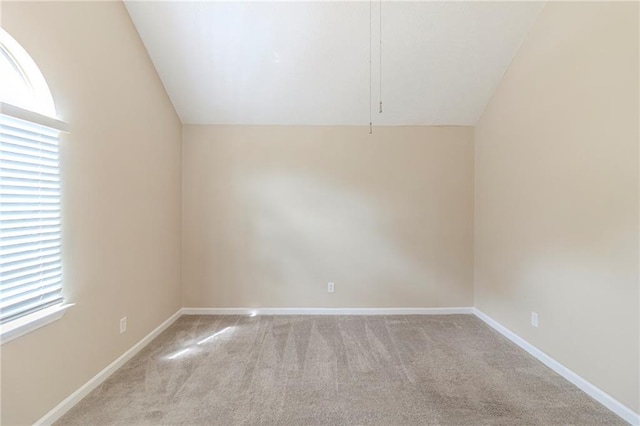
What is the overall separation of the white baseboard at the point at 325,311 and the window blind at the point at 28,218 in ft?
6.18

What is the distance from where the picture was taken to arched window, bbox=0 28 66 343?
1.58 meters

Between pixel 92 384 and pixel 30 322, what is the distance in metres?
0.78

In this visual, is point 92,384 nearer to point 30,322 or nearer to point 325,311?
point 30,322

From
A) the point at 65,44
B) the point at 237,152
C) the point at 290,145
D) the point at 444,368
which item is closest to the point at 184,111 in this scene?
the point at 237,152

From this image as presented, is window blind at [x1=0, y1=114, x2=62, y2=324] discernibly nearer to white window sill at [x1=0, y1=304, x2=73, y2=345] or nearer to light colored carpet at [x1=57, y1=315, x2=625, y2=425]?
white window sill at [x1=0, y1=304, x2=73, y2=345]

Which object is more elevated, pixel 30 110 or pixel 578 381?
pixel 30 110

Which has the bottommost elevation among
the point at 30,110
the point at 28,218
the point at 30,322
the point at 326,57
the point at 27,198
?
the point at 30,322

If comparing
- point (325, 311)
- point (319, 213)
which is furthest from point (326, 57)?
point (325, 311)

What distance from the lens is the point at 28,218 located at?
5.56 feet

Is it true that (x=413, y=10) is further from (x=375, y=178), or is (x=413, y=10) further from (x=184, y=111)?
(x=184, y=111)

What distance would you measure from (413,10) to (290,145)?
1.83m

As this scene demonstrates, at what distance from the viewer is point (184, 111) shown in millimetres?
3455

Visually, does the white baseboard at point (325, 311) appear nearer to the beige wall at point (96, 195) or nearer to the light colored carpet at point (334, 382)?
the light colored carpet at point (334, 382)

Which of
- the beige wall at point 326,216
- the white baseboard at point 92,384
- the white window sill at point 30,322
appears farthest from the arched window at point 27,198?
the beige wall at point 326,216
